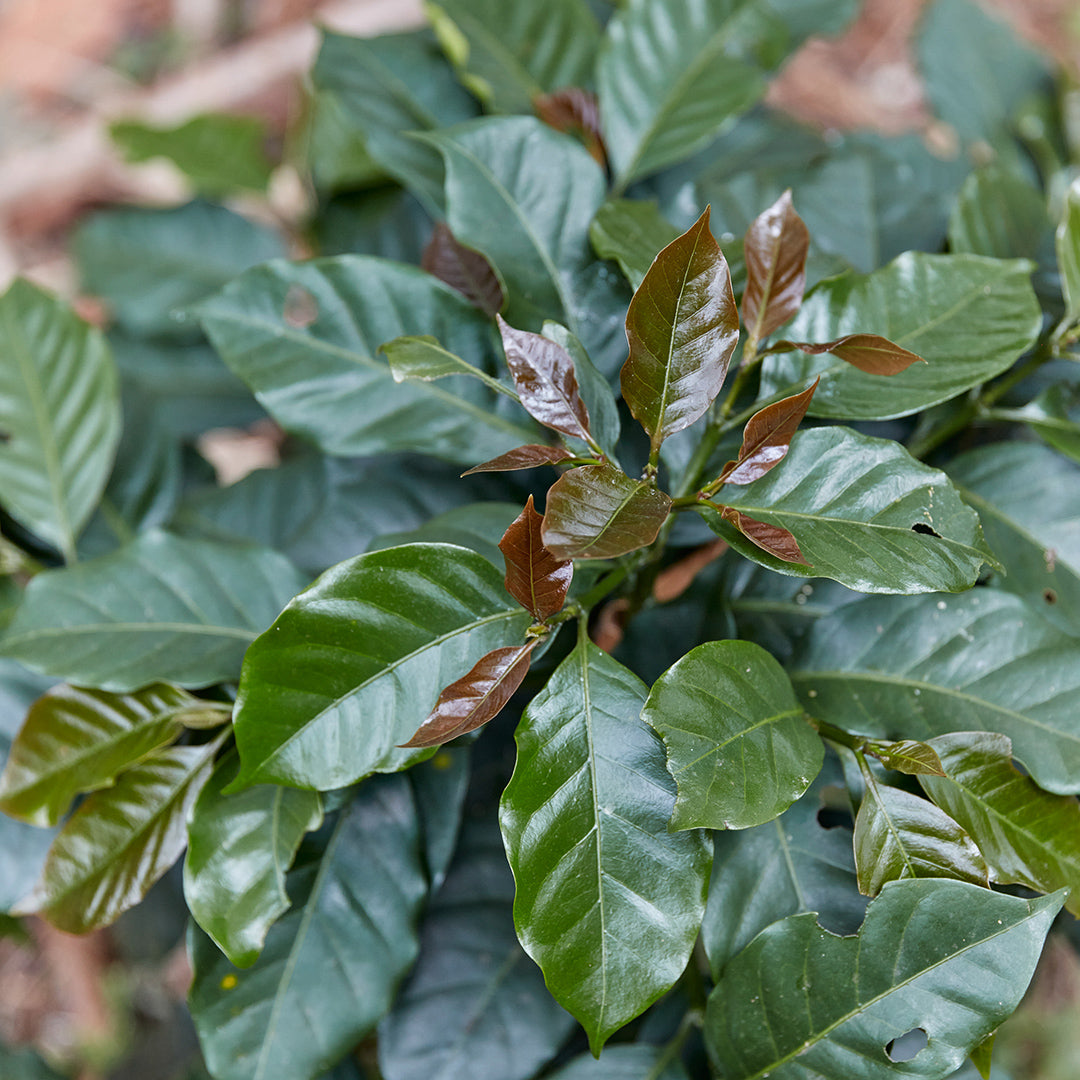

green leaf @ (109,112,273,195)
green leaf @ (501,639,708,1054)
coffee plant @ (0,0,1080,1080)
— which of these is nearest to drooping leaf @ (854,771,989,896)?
coffee plant @ (0,0,1080,1080)

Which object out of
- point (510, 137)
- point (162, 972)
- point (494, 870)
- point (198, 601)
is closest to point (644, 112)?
point (510, 137)

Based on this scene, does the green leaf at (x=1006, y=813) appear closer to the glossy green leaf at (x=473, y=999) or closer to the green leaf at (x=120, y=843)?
the glossy green leaf at (x=473, y=999)

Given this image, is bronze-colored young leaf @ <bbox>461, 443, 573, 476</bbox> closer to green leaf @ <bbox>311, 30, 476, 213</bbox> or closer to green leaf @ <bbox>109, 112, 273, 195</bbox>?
green leaf @ <bbox>311, 30, 476, 213</bbox>

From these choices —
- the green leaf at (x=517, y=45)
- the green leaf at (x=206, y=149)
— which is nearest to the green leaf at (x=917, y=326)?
the green leaf at (x=517, y=45)

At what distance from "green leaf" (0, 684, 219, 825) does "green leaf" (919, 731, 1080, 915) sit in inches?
21.2

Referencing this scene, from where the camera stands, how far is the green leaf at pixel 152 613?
67 cm

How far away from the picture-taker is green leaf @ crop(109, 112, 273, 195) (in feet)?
4.34

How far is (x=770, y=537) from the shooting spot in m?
0.51

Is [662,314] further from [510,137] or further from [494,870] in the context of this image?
[494,870]

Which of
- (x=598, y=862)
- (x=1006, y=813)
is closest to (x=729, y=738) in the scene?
(x=598, y=862)

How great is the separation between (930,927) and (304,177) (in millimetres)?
1318

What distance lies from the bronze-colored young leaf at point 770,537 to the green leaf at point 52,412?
0.68 m

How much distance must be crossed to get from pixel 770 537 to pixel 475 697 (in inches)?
8.0

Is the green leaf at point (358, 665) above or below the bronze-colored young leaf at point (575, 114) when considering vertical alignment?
below
